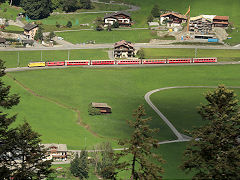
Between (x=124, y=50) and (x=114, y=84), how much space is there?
37.9 metres

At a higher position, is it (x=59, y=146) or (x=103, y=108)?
(x=103, y=108)

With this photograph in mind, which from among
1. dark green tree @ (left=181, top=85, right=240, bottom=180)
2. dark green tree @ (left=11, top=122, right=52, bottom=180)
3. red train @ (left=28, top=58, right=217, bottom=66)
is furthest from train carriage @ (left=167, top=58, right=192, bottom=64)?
dark green tree @ (left=11, top=122, right=52, bottom=180)

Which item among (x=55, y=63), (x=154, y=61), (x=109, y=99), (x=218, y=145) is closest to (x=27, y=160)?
(x=218, y=145)

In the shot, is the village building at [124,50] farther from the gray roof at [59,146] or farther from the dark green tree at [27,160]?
the dark green tree at [27,160]

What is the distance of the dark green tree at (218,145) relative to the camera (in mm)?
54531

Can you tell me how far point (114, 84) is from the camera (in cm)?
16212

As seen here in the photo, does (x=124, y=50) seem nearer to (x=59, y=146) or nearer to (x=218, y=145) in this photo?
(x=59, y=146)

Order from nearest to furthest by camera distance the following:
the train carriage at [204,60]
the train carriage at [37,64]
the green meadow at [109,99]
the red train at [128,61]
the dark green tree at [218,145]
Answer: the dark green tree at [218,145] < the green meadow at [109,99] < the train carriage at [37,64] < the red train at [128,61] < the train carriage at [204,60]

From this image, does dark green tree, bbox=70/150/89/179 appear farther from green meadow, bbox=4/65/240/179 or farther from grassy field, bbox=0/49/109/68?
grassy field, bbox=0/49/109/68

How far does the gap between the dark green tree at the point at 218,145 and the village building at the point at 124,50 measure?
140235 millimetres

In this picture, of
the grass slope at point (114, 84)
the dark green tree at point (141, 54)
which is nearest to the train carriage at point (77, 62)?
the grass slope at point (114, 84)

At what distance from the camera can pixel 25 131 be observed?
194ft

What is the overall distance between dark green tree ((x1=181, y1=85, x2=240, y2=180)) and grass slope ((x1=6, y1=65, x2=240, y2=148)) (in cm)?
6235

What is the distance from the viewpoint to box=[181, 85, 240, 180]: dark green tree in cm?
5453
